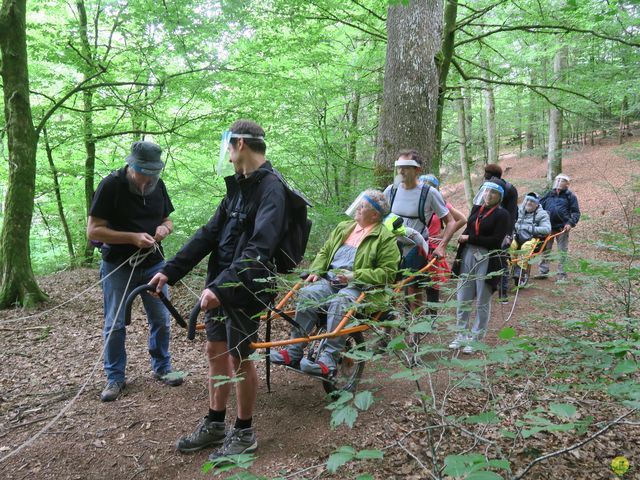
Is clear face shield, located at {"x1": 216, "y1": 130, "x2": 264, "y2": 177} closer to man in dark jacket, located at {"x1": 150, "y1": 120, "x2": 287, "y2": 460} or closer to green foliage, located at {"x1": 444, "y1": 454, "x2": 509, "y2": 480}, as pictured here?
man in dark jacket, located at {"x1": 150, "y1": 120, "x2": 287, "y2": 460}

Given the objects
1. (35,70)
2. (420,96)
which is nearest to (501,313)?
(420,96)

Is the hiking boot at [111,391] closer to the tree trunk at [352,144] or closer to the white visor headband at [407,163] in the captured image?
the white visor headband at [407,163]

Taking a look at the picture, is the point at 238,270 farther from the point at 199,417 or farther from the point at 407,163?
the point at 407,163

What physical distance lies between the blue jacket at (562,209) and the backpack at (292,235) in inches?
267

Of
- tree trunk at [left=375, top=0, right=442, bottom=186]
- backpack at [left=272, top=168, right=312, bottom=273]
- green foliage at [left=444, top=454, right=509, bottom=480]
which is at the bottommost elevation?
green foliage at [left=444, top=454, right=509, bottom=480]

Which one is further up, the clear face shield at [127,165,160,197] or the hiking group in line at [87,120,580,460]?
the clear face shield at [127,165,160,197]

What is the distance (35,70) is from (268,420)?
8.71 m

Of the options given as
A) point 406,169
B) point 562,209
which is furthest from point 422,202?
point 562,209

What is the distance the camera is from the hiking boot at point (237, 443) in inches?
106

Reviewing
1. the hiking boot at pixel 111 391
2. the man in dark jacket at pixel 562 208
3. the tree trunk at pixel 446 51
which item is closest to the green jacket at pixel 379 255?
the hiking boot at pixel 111 391

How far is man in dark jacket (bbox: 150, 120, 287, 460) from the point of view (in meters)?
2.49

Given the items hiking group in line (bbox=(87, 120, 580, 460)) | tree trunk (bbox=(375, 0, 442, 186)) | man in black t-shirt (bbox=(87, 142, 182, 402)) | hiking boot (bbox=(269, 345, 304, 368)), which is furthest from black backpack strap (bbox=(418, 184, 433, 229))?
man in black t-shirt (bbox=(87, 142, 182, 402))

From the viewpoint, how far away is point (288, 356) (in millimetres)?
3180

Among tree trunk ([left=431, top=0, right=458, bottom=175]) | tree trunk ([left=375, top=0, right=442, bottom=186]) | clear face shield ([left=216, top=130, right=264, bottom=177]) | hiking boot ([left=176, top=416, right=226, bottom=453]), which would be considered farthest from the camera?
tree trunk ([left=431, top=0, right=458, bottom=175])
